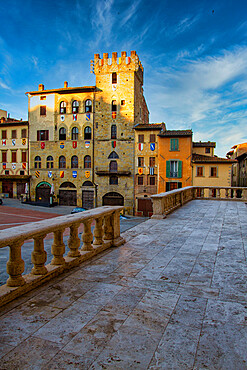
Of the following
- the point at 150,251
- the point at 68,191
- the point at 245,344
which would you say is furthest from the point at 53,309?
the point at 68,191

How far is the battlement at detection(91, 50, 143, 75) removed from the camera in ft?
123

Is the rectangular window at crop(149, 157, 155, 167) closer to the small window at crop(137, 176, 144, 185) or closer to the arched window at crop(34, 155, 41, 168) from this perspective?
the small window at crop(137, 176, 144, 185)

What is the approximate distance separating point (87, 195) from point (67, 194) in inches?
125

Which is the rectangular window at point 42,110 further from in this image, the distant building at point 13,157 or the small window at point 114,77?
the small window at point 114,77

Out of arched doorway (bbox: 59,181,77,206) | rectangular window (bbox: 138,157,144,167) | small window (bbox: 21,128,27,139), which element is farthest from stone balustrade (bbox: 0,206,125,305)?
small window (bbox: 21,128,27,139)

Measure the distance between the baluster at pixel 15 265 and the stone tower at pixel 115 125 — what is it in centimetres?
3363

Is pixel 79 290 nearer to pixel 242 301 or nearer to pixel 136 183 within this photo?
pixel 242 301

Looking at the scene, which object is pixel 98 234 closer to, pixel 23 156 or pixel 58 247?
pixel 58 247

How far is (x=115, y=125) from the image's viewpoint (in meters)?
38.2

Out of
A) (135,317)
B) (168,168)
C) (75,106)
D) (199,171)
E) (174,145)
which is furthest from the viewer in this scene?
(75,106)

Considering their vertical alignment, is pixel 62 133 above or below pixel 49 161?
above

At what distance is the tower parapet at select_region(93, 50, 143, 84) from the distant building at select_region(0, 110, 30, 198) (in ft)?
45.8

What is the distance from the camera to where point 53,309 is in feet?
10.6

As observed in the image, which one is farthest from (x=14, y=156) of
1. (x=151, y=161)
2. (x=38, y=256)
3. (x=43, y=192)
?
(x=38, y=256)
